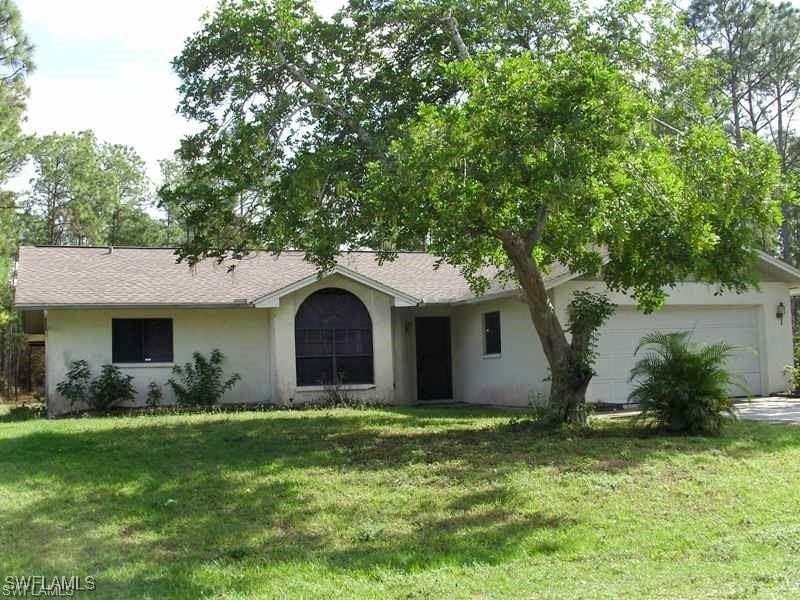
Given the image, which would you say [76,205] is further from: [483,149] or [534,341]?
[483,149]

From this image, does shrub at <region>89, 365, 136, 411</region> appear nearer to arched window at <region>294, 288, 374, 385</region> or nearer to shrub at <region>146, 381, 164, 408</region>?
shrub at <region>146, 381, 164, 408</region>

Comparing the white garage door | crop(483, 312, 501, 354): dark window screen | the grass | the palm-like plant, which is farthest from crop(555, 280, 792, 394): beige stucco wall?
the palm-like plant

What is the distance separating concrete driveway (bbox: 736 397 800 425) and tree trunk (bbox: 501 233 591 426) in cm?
271

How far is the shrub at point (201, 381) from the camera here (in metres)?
19.8

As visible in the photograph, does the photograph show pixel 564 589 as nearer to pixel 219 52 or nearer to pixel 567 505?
pixel 567 505

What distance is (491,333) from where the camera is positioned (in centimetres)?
2080

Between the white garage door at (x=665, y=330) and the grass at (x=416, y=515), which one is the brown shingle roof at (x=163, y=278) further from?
the grass at (x=416, y=515)

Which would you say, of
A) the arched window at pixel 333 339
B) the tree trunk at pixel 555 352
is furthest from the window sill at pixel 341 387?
the tree trunk at pixel 555 352

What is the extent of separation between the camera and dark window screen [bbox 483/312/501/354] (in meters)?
20.5

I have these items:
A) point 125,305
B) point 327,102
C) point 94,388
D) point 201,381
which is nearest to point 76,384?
point 94,388

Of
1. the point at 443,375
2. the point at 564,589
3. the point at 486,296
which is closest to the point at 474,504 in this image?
the point at 564,589

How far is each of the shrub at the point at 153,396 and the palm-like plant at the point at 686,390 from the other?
1137cm

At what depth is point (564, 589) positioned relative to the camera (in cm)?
618

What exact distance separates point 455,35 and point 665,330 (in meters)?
9.04
